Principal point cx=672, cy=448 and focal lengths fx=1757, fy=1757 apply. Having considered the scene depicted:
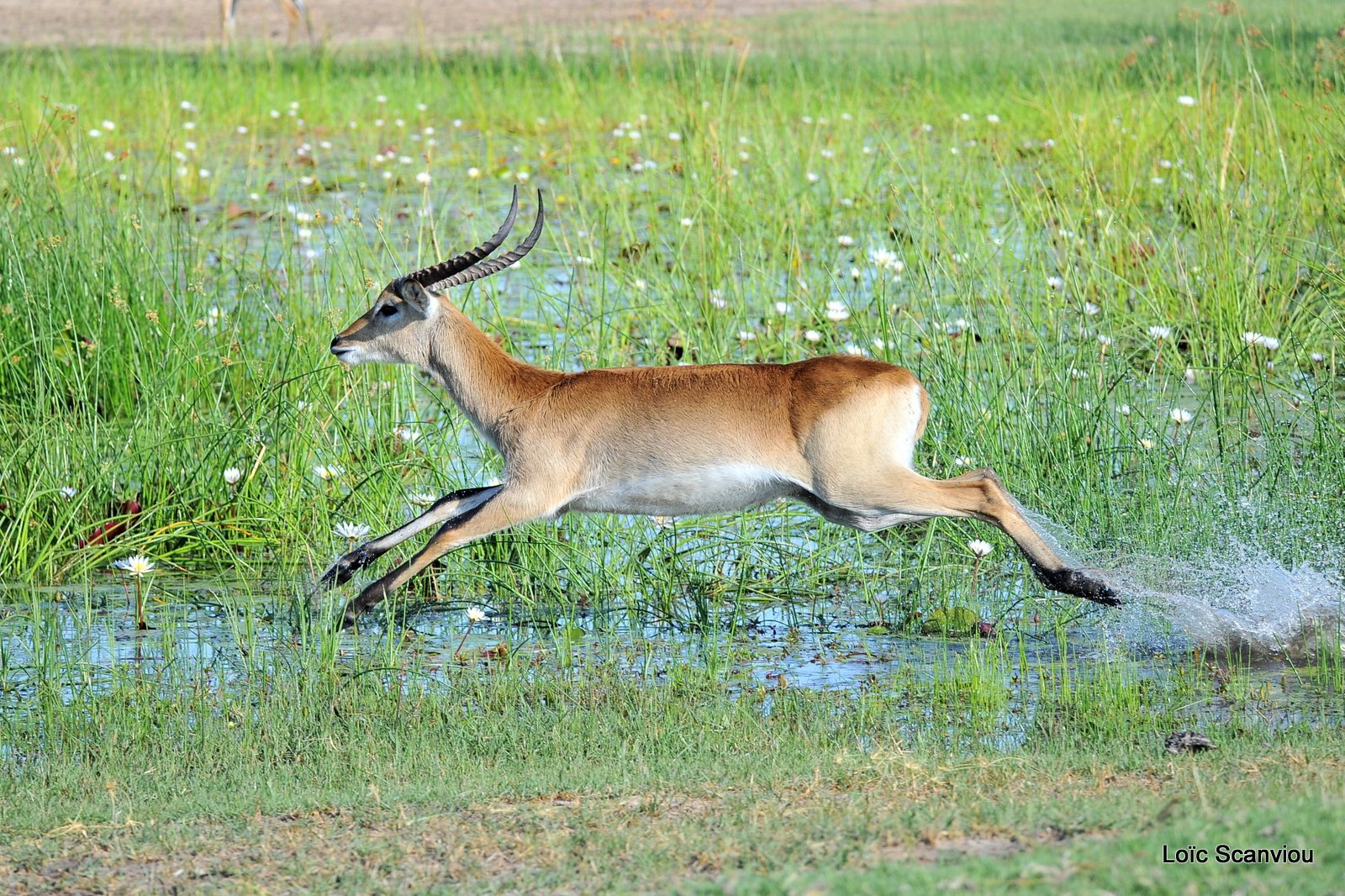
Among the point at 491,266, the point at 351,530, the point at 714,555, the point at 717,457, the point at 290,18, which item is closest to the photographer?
the point at 717,457

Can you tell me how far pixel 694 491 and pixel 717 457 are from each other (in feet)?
0.42

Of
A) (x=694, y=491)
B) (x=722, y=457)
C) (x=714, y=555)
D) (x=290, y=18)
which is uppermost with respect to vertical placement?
(x=290, y=18)

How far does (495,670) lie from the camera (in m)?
5.19

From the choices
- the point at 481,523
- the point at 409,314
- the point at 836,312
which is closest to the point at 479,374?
the point at 409,314

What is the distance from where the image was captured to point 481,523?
5.38 m

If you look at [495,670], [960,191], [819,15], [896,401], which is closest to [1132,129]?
[960,191]

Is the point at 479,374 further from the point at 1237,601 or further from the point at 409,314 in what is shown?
the point at 1237,601

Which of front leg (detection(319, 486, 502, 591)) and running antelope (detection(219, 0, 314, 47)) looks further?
running antelope (detection(219, 0, 314, 47))

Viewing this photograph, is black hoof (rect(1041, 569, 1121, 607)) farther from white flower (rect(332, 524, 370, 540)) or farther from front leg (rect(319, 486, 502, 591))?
white flower (rect(332, 524, 370, 540))

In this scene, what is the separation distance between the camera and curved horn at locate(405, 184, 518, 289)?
550 cm

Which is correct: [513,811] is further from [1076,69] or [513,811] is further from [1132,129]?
[1076,69]

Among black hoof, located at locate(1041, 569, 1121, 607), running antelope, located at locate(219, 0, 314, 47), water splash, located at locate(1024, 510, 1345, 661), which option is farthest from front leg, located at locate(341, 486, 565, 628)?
running antelope, located at locate(219, 0, 314, 47)

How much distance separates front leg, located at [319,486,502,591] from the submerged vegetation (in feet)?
0.77

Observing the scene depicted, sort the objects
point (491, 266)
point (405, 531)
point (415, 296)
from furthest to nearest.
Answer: point (415, 296)
point (491, 266)
point (405, 531)
